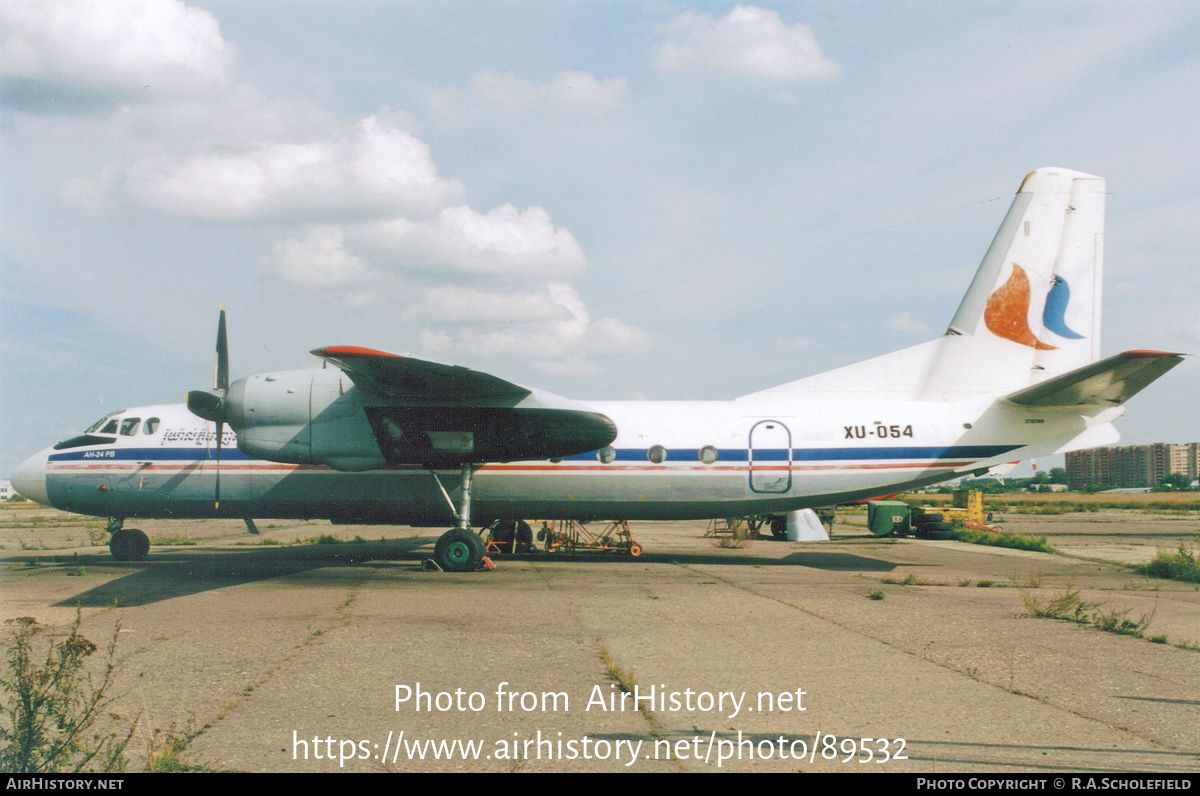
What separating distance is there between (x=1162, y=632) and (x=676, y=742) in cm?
714

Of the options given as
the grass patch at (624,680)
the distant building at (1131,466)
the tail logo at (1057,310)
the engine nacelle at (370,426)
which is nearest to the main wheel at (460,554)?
the engine nacelle at (370,426)

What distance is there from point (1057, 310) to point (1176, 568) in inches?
212

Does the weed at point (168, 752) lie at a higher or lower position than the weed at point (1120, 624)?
higher

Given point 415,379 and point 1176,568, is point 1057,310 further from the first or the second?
point 415,379

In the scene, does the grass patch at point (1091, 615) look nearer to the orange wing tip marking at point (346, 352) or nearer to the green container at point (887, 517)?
the orange wing tip marking at point (346, 352)

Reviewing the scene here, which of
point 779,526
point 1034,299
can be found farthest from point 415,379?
point 779,526

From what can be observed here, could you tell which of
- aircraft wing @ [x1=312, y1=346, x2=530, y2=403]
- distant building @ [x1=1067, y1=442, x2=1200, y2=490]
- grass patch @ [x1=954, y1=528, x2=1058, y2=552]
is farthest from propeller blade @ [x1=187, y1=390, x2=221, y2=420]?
distant building @ [x1=1067, y1=442, x2=1200, y2=490]

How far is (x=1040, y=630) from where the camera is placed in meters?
8.71

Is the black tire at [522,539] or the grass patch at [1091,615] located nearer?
the grass patch at [1091,615]

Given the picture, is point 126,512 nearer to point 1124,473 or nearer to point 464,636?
point 464,636

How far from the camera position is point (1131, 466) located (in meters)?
126

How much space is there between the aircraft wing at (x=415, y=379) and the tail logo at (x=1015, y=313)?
9252 mm

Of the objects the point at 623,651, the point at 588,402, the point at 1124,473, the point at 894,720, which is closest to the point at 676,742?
the point at 894,720

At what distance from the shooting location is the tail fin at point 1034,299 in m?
14.6
